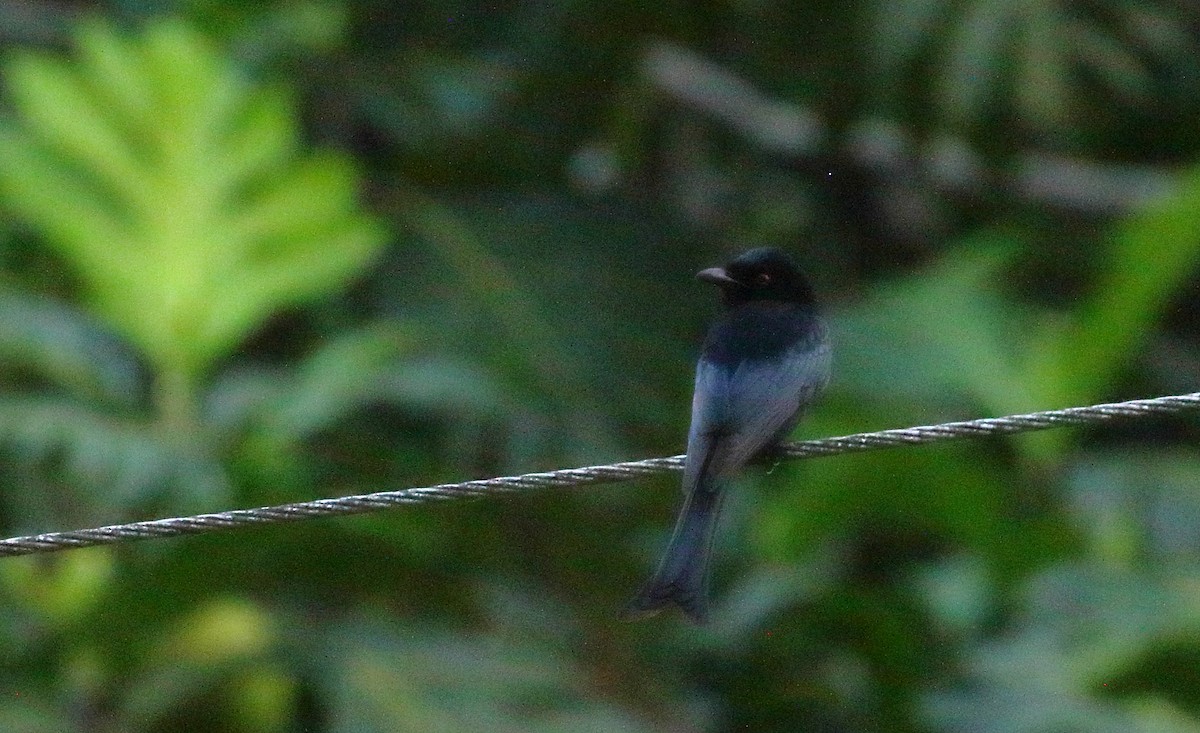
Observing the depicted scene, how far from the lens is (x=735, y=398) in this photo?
17.3 feet

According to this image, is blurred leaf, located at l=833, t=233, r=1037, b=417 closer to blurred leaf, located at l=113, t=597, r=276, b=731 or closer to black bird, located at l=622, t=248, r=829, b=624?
blurred leaf, located at l=113, t=597, r=276, b=731

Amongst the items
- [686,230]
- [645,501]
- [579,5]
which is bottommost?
[645,501]

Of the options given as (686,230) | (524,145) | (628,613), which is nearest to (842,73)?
(686,230)

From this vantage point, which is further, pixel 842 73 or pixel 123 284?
pixel 842 73

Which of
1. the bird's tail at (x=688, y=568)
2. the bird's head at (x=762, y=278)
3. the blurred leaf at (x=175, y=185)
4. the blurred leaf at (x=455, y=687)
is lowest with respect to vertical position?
the blurred leaf at (x=455, y=687)

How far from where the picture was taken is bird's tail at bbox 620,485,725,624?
480 cm

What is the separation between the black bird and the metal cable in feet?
1.81

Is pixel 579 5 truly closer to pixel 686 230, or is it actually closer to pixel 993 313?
pixel 686 230

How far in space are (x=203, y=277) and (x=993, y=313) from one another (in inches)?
161

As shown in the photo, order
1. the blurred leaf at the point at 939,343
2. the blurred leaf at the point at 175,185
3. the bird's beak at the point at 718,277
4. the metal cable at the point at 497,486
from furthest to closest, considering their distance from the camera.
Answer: the blurred leaf at the point at 939,343 < the blurred leaf at the point at 175,185 < the bird's beak at the point at 718,277 < the metal cable at the point at 497,486

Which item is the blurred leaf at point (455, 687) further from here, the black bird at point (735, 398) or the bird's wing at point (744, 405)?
the bird's wing at point (744, 405)

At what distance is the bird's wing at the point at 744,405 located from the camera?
5.15 m

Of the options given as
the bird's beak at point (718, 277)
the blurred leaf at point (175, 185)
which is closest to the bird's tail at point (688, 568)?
the bird's beak at point (718, 277)

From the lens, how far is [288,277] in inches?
342
